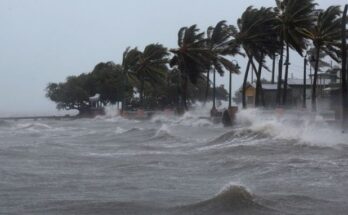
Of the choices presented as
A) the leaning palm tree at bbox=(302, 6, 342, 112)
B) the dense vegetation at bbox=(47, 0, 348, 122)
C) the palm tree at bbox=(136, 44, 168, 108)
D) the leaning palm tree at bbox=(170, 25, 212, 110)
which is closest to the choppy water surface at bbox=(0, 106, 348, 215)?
the dense vegetation at bbox=(47, 0, 348, 122)

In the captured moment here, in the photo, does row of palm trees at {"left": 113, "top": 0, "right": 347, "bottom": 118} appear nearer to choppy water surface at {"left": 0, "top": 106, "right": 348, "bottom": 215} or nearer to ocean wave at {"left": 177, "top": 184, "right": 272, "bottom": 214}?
choppy water surface at {"left": 0, "top": 106, "right": 348, "bottom": 215}

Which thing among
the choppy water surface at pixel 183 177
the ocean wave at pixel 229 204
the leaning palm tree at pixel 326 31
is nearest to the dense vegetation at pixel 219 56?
the leaning palm tree at pixel 326 31

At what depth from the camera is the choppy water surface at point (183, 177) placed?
29.1 ft

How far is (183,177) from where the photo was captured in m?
12.5

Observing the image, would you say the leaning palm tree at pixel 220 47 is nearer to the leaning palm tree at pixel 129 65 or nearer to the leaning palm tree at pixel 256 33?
the leaning palm tree at pixel 256 33

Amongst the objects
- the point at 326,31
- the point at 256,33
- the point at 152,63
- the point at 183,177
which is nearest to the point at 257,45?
the point at 256,33

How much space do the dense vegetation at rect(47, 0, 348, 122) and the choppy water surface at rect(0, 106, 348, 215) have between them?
37.9 ft

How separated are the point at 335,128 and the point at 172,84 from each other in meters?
58.6

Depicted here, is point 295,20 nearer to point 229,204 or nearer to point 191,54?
point 191,54

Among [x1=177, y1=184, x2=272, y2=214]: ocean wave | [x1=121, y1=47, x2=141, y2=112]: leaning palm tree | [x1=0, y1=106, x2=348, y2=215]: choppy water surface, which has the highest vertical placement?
[x1=121, y1=47, x2=141, y2=112]: leaning palm tree

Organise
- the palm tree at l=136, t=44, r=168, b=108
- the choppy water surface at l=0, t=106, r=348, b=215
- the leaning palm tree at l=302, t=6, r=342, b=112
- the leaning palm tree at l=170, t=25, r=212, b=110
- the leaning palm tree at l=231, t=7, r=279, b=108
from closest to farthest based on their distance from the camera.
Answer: the choppy water surface at l=0, t=106, r=348, b=215 < the leaning palm tree at l=302, t=6, r=342, b=112 < the leaning palm tree at l=231, t=7, r=279, b=108 < the leaning palm tree at l=170, t=25, r=212, b=110 < the palm tree at l=136, t=44, r=168, b=108

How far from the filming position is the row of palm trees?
43156mm

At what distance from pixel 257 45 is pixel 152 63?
2154 centimetres

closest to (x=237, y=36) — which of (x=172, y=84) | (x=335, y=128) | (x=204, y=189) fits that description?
(x=335, y=128)
